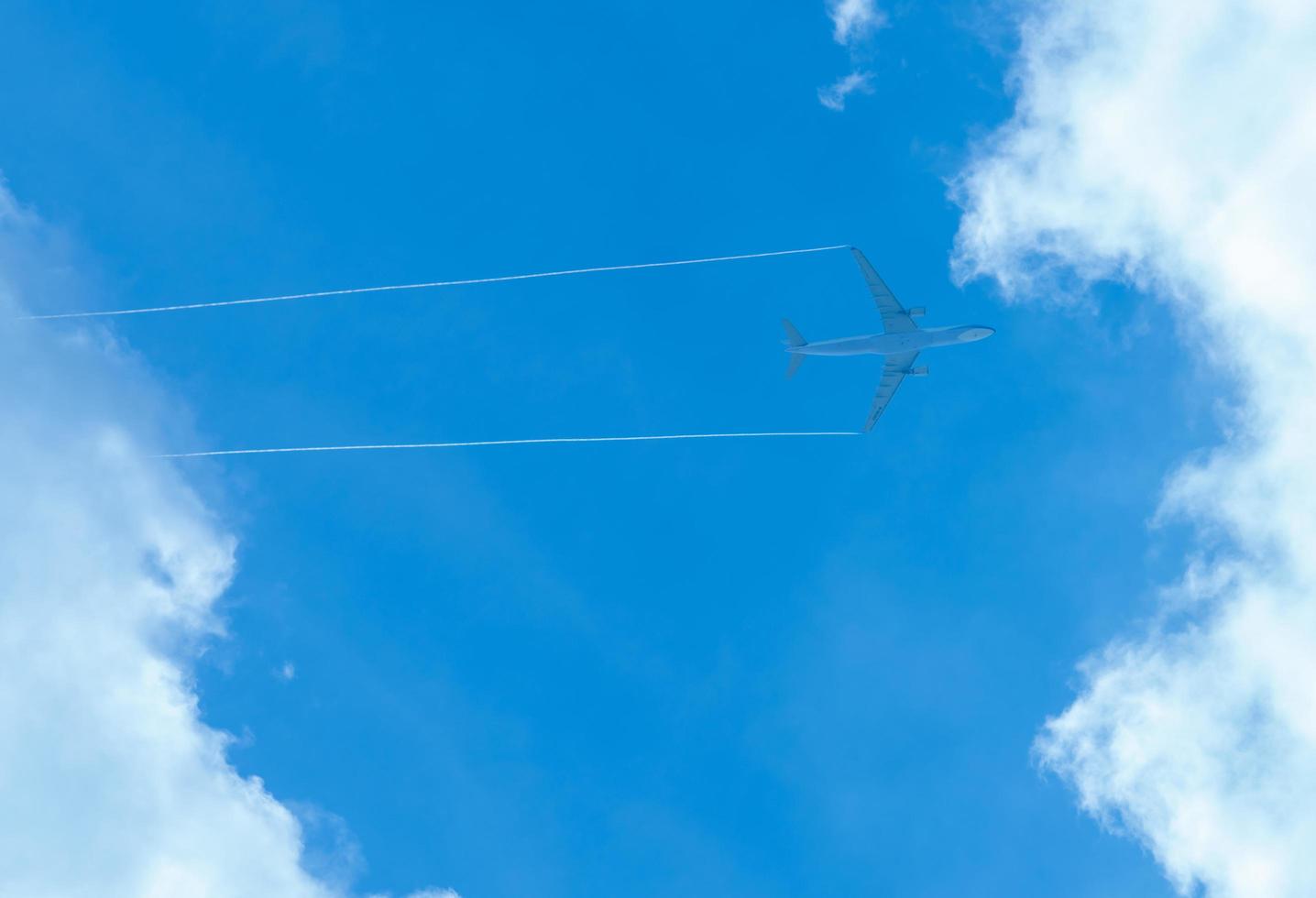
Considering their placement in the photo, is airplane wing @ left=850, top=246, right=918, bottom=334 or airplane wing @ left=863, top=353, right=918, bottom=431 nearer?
airplane wing @ left=850, top=246, right=918, bottom=334

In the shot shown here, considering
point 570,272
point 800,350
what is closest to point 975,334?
point 800,350

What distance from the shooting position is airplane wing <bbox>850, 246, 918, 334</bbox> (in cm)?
9538

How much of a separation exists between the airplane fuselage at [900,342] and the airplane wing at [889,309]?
1053 mm

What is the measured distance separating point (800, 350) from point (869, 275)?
1078cm

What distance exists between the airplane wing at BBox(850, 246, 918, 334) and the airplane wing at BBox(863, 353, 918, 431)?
642 cm

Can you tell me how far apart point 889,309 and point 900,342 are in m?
3.86

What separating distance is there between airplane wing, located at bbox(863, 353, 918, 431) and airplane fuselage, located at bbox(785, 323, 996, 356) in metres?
5.73

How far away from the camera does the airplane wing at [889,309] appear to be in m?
95.4

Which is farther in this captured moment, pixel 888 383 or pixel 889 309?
pixel 888 383

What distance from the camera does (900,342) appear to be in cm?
9581

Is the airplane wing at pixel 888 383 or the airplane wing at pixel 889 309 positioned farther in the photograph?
the airplane wing at pixel 888 383

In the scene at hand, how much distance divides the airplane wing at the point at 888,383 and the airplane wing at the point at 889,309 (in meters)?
6.42

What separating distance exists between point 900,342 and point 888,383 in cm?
965

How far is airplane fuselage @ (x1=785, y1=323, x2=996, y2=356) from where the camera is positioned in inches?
3713
